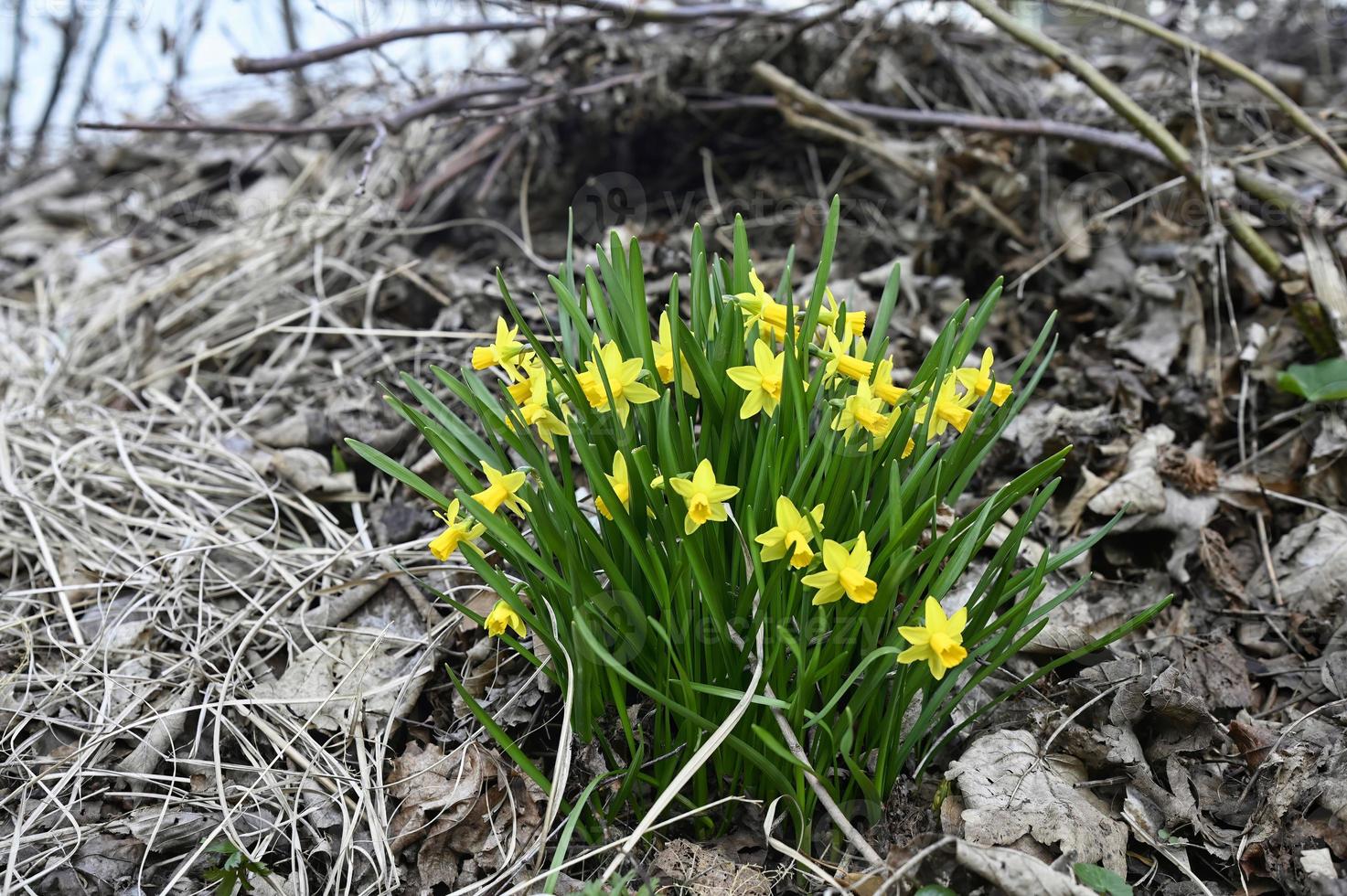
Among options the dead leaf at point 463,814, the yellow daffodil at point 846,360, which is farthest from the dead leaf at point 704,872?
the yellow daffodil at point 846,360

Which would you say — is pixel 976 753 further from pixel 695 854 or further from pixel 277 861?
pixel 277 861

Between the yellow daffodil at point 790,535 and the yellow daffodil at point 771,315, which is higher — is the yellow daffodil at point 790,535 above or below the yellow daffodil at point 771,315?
below

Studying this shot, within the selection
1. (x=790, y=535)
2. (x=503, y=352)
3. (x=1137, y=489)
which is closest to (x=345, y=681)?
(x=503, y=352)

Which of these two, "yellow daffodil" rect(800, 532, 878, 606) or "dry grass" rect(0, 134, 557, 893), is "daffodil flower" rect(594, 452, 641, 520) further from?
"dry grass" rect(0, 134, 557, 893)

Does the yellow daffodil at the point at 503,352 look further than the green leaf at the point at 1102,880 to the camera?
Yes

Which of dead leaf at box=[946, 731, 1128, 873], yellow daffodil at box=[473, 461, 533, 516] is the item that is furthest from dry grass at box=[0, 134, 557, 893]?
dead leaf at box=[946, 731, 1128, 873]

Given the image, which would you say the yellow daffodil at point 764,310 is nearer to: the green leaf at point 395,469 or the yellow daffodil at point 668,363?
the yellow daffodil at point 668,363
